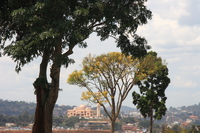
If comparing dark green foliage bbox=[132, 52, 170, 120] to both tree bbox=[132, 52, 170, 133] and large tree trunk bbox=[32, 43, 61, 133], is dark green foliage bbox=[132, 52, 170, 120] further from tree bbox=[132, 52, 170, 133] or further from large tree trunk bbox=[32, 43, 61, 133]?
large tree trunk bbox=[32, 43, 61, 133]

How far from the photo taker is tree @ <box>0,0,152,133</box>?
14797 millimetres

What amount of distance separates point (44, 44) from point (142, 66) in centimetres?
1841

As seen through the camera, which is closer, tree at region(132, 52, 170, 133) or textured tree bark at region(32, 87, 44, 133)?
textured tree bark at region(32, 87, 44, 133)

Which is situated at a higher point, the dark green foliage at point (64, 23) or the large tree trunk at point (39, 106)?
the dark green foliage at point (64, 23)

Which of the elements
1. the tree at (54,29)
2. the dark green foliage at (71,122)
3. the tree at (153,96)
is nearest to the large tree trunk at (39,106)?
the tree at (54,29)

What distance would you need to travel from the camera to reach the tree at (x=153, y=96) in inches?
1262

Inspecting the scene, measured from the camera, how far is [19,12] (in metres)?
14.7

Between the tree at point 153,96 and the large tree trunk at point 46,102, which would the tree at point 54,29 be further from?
the tree at point 153,96

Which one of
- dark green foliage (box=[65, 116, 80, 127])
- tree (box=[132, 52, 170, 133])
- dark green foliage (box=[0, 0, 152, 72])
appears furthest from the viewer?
dark green foliage (box=[65, 116, 80, 127])

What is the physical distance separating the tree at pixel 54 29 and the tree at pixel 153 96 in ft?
44.8

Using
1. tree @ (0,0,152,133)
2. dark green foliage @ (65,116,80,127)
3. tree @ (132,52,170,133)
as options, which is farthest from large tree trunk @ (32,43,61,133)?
dark green foliage @ (65,116,80,127)

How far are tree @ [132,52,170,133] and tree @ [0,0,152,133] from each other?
1367 cm

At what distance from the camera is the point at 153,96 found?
32031 mm

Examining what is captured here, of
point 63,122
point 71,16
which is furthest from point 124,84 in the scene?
point 63,122
